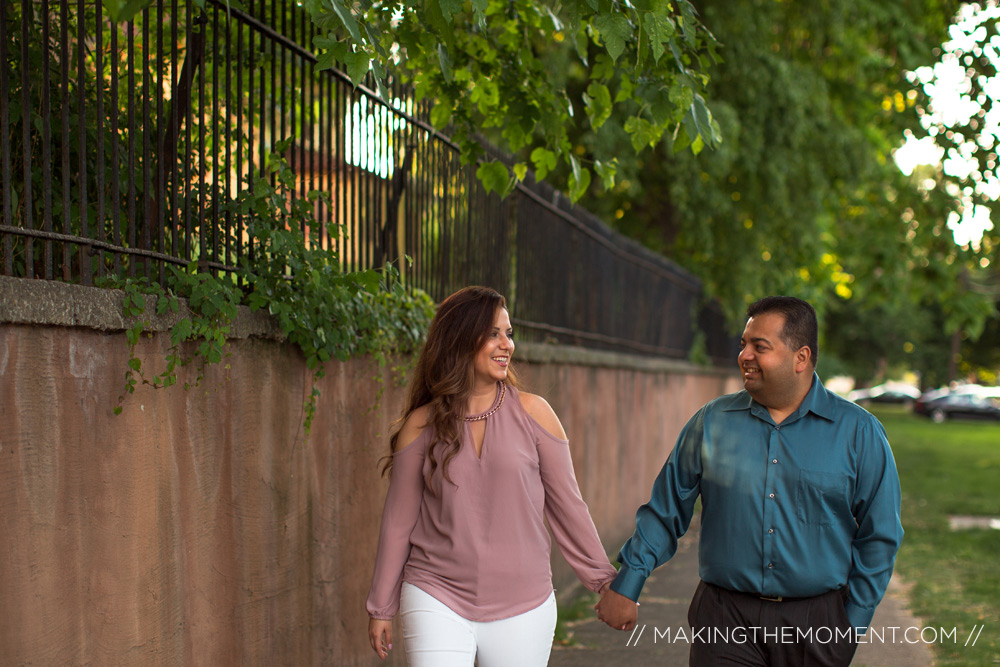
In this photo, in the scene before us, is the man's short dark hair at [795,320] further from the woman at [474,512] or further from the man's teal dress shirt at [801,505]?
the woman at [474,512]

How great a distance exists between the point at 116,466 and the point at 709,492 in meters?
2.04

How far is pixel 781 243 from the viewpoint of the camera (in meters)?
16.9

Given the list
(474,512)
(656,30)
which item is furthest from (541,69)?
(474,512)

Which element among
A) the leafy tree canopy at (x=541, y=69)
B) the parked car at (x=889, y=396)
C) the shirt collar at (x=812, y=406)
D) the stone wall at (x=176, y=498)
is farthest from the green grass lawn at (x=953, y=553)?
the parked car at (x=889, y=396)

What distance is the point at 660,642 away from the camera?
7.20 metres

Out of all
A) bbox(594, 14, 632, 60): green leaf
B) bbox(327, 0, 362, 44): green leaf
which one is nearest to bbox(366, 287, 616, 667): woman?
bbox(594, 14, 632, 60): green leaf

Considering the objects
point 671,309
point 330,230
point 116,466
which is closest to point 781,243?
point 671,309

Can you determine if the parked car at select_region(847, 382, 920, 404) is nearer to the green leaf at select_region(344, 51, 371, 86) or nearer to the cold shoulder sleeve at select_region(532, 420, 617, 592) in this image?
the cold shoulder sleeve at select_region(532, 420, 617, 592)

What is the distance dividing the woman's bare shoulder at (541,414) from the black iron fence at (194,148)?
1247 millimetres

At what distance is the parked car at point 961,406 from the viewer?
49.4 metres

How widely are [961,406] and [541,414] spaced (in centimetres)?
5077

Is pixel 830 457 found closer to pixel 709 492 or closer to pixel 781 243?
pixel 709 492

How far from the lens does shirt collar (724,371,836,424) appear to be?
3848 millimetres

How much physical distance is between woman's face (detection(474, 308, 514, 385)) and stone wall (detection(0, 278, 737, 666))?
92cm
